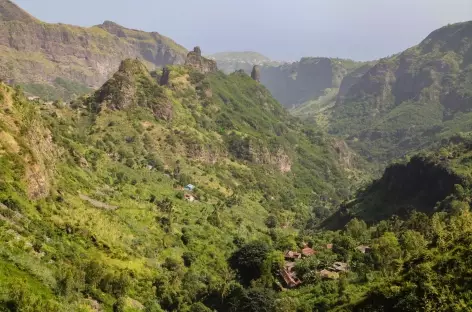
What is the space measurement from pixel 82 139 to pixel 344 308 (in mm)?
104386

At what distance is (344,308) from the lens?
63.1 metres

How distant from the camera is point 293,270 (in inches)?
3497

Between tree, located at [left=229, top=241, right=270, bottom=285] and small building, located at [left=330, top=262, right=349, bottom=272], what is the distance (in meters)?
14.1

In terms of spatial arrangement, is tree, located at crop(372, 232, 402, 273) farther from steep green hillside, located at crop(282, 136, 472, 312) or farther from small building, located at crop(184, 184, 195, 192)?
small building, located at crop(184, 184, 195, 192)

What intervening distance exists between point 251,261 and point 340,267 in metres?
18.3

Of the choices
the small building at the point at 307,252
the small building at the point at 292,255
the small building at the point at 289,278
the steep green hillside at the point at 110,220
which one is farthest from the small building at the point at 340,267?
the steep green hillside at the point at 110,220

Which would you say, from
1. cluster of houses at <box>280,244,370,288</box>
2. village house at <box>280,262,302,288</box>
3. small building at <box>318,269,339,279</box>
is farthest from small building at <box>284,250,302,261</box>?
small building at <box>318,269,339,279</box>

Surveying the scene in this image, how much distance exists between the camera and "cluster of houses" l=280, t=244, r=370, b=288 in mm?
84756

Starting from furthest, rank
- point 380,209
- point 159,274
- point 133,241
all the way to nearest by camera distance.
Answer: point 380,209, point 133,241, point 159,274

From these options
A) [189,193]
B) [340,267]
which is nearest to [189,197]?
[189,193]

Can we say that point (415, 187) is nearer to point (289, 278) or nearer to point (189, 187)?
point (189, 187)

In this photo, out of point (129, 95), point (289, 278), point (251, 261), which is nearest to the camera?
point (289, 278)

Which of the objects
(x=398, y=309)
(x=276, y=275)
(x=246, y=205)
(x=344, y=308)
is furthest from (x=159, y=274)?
(x=246, y=205)

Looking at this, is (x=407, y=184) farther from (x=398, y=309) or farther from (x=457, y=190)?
(x=398, y=309)
